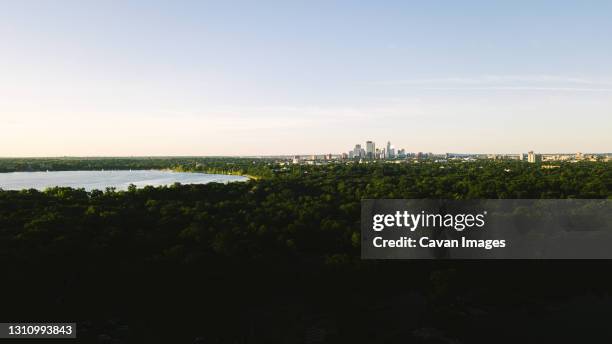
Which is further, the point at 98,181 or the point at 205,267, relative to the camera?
the point at 98,181

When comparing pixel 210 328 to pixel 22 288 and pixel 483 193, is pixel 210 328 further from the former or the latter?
pixel 483 193

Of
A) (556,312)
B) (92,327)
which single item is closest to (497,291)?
(556,312)

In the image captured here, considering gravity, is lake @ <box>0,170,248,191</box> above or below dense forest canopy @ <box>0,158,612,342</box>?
above

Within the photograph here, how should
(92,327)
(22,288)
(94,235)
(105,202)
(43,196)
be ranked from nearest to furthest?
(92,327)
(22,288)
(94,235)
(105,202)
(43,196)

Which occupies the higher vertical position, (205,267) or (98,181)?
(98,181)

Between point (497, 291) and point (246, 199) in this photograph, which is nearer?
point (497, 291)

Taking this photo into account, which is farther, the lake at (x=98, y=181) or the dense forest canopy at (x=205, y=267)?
the lake at (x=98, y=181)

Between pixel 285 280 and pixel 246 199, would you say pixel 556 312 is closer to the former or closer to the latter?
pixel 285 280

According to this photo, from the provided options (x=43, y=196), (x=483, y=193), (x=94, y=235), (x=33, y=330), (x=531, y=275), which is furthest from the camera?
(x=483, y=193)

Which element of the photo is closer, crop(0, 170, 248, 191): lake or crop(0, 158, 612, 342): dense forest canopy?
crop(0, 158, 612, 342): dense forest canopy

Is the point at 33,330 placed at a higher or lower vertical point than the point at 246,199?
lower

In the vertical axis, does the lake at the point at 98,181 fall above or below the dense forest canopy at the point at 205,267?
above
